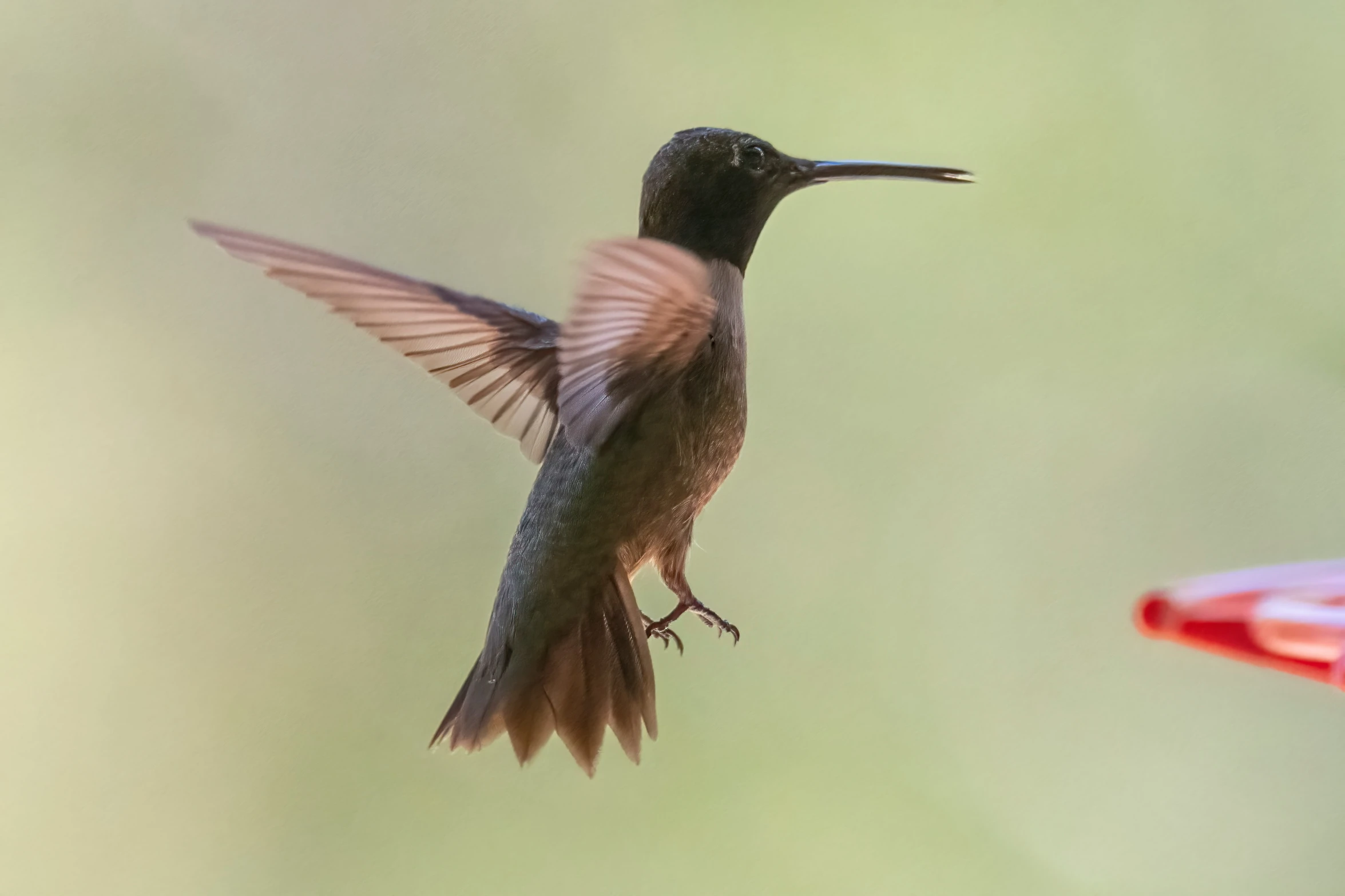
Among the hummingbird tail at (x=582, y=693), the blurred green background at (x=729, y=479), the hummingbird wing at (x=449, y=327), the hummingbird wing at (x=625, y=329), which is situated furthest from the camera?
the blurred green background at (x=729, y=479)

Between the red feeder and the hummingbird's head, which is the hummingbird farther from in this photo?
the red feeder

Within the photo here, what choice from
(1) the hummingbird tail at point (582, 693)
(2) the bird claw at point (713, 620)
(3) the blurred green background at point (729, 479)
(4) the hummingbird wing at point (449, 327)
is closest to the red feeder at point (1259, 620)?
(2) the bird claw at point (713, 620)

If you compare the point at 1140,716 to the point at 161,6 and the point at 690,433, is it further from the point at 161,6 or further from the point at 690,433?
the point at 161,6

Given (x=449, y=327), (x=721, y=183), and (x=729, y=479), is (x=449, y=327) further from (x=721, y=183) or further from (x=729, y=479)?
(x=729, y=479)

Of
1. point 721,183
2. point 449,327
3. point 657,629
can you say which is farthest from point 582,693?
point 721,183

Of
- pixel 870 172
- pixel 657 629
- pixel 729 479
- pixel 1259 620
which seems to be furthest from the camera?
pixel 729 479

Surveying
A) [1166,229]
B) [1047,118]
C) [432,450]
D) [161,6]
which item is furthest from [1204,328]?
[161,6]

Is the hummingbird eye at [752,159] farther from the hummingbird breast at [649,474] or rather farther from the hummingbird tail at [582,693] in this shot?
the hummingbird tail at [582,693]
